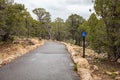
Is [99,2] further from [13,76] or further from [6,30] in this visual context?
[6,30]

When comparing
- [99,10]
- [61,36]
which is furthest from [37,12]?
[99,10]

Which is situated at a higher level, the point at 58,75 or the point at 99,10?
the point at 99,10

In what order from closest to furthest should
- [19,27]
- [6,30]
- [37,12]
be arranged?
[6,30] < [19,27] < [37,12]

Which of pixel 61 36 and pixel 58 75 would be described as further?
Result: pixel 61 36

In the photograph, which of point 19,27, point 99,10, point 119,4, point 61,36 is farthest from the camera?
point 61,36

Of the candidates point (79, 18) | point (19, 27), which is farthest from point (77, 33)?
point (19, 27)

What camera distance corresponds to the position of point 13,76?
1241 centimetres

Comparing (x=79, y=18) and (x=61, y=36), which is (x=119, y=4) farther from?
(x=61, y=36)

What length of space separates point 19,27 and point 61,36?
5617cm

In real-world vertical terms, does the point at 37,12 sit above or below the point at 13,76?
above

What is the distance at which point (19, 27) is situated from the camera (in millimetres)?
43625

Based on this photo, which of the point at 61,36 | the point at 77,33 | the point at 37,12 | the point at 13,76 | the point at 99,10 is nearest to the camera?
the point at 13,76

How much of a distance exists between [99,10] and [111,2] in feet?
4.69

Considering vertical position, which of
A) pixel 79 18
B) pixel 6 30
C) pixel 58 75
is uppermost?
pixel 79 18
